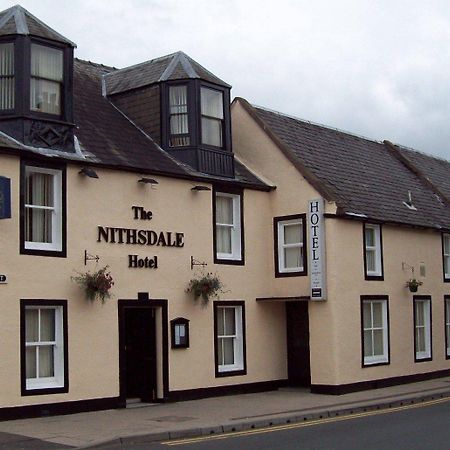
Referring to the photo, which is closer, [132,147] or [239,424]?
[239,424]

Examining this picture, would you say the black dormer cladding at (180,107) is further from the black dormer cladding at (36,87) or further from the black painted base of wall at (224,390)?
the black painted base of wall at (224,390)

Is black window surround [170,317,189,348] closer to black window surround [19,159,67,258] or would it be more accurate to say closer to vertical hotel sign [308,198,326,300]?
black window surround [19,159,67,258]

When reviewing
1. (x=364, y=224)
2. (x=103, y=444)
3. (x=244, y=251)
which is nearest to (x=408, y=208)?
(x=364, y=224)

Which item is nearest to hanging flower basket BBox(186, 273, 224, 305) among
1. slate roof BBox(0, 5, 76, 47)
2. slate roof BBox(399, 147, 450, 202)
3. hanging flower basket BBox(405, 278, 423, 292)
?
slate roof BBox(0, 5, 76, 47)

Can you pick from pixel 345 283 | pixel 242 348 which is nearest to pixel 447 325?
pixel 345 283

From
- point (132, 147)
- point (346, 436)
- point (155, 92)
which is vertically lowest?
point (346, 436)

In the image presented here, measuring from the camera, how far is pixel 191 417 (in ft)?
55.3

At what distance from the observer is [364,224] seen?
2286 cm

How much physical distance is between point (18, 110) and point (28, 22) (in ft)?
7.11

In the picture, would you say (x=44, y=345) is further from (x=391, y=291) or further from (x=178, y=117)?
(x=391, y=291)

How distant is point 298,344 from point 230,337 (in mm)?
2572

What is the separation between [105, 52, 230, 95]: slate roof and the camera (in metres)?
21.7

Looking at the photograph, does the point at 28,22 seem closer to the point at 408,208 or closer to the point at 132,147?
the point at 132,147

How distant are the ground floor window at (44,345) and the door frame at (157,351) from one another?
1.58 m
